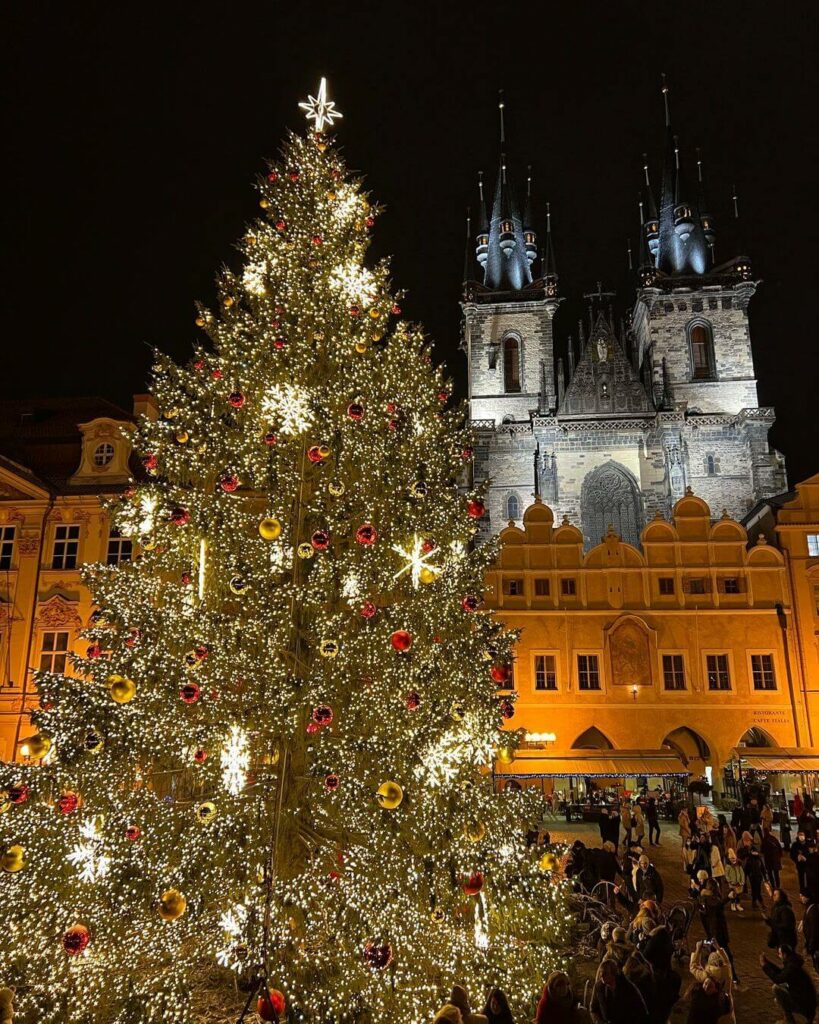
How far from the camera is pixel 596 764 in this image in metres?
24.0

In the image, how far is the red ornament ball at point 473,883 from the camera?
777cm

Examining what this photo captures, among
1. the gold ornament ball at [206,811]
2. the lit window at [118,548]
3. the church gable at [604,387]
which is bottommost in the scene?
the gold ornament ball at [206,811]

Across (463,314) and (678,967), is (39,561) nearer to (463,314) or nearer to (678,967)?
(678,967)

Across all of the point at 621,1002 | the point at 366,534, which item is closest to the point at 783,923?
the point at 621,1002

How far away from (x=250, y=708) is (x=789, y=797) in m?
23.6

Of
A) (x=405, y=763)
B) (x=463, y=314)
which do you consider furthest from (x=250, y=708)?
(x=463, y=314)

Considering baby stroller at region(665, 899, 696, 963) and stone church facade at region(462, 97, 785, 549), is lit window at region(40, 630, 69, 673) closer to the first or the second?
baby stroller at region(665, 899, 696, 963)

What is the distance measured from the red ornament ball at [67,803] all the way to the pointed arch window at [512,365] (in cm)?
4007

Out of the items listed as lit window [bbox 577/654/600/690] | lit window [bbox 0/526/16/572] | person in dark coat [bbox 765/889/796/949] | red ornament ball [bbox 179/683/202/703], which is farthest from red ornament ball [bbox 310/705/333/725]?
lit window [bbox 0/526/16/572]

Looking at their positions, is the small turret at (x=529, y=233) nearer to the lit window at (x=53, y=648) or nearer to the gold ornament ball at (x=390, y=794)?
the lit window at (x=53, y=648)

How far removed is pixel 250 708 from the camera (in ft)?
26.5

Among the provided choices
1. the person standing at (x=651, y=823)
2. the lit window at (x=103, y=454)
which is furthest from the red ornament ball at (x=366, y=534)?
the lit window at (x=103, y=454)

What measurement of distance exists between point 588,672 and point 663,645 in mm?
2545

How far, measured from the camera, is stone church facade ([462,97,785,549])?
1599 inches
